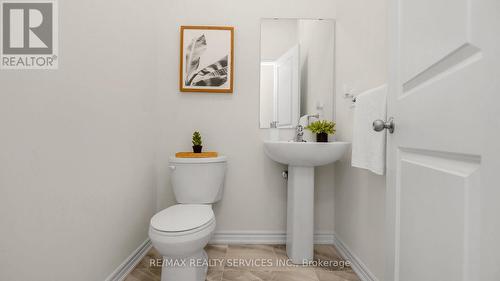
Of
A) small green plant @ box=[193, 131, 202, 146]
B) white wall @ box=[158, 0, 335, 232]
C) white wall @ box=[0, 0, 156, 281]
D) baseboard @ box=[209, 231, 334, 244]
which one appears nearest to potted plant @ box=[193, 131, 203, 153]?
small green plant @ box=[193, 131, 202, 146]

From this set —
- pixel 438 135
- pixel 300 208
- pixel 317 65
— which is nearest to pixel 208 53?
pixel 317 65

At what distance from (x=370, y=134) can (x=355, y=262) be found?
89 centimetres

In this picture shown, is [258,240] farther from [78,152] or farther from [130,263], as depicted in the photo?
[78,152]

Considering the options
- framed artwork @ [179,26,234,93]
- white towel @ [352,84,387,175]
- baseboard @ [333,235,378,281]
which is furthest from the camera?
framed artwork @ [179,26,234,93]

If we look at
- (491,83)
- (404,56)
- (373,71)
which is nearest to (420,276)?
(491,83)

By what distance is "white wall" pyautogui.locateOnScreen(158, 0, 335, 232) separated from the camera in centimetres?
215

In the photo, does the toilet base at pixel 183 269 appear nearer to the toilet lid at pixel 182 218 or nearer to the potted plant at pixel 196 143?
the toilet lid at pixel 182 218

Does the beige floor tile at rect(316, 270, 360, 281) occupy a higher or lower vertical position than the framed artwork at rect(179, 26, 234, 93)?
lower

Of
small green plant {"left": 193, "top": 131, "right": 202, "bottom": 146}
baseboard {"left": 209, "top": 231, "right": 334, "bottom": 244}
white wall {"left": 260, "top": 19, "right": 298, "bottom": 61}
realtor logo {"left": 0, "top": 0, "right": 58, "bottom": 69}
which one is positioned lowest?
baseboard {"left": 209, "top": 231, "right": 334, "bottom": 244}

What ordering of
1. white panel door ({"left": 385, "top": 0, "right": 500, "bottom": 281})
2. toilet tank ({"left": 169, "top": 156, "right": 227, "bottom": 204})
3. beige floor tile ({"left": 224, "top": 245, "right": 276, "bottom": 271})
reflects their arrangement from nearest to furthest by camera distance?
white panel door ({"left": 385, "top": 0, "right": 500, "bottom": 281})
beige floor tile ({"left": 224, "top": 245, "right": 276, "bottom": 271})
toilet tank ({"left": 169, "top": 156, "right": 227, "bottom": 204})

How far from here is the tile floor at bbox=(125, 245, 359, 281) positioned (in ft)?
5.44

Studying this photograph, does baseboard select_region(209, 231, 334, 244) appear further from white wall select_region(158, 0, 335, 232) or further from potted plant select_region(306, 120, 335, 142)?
potted plant select_region(306, 120, 335, 142)

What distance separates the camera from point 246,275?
1.68 meters

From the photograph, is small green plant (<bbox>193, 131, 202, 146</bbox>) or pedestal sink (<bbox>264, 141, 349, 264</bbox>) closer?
pedestal sink (<bbox>264, 141, 349, 264</bbox>)
